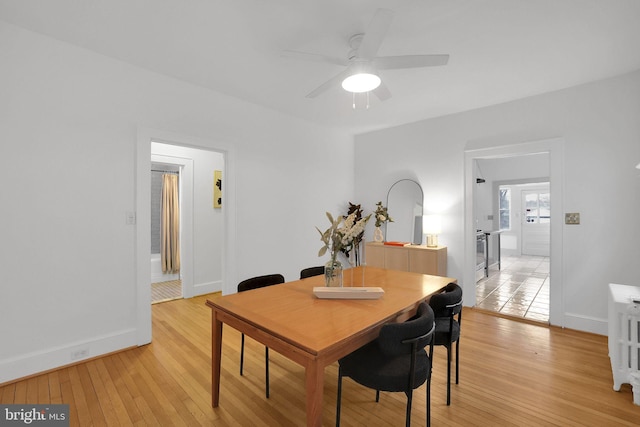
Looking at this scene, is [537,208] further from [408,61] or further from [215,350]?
[215,350]

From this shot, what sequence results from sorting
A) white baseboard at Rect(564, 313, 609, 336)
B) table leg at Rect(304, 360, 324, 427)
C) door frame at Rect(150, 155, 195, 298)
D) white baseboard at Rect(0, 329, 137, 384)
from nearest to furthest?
table leg at Rect(304, 360, 324, 427) → white baseboard at Rect(0, 329, 137, 384) → white baseboard at Rect(564, 313, 609, 336) → door frame at Rect(150, 155, 195, 298)

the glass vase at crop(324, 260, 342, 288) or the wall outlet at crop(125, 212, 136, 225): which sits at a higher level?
the wall outlet at crop(125, 212, 136, 225)

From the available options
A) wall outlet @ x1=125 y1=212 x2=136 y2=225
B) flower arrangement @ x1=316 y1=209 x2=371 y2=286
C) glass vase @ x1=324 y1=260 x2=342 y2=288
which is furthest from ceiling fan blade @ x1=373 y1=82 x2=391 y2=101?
wall outlet @ x1=125 y1=212 x2=136 y2=225

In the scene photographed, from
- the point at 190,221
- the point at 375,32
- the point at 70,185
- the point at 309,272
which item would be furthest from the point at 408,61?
the point at 190,221

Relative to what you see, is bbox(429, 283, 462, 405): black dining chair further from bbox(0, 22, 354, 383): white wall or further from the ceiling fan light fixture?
bbox(0, 22, 354, 383): white wall

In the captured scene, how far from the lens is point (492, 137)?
382 centimetres

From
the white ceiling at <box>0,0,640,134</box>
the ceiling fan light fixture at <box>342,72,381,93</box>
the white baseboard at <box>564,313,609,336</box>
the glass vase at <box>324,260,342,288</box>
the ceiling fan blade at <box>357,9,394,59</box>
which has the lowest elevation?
the white baseboard at <box>564,313,609,336</box>

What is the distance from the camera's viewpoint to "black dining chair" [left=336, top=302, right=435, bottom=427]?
137 centimetres

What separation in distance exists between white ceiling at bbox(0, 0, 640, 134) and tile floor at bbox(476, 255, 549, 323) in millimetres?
2779

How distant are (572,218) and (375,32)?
3214 mm

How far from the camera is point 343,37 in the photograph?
2316 mm

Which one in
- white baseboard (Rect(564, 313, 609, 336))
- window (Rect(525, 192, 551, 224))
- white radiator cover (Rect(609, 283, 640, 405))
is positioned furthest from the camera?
window (Rect(525, 192, 551, 224))

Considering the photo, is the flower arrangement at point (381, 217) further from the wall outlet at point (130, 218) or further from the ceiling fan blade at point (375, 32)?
the wall outlet at point (130, 218)

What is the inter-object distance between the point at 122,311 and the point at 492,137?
15.7ft
